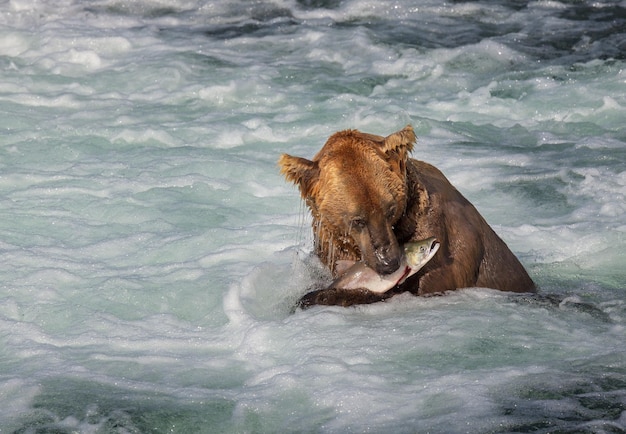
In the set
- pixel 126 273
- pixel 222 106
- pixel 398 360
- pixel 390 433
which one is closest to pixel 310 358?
pixel 398 360

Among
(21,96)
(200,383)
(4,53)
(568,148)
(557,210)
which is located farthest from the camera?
(4,53)

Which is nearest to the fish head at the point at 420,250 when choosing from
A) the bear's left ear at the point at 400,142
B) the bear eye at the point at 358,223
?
the bear eye at the point at 358,223

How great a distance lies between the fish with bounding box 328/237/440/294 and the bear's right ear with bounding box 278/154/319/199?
45 cm

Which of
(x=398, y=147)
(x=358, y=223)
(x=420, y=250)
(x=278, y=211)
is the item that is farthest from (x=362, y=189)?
(x=278, y=211)

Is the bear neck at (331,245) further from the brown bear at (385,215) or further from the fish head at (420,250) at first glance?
the fish head at (420,250)

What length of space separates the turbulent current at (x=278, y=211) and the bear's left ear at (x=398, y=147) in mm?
815

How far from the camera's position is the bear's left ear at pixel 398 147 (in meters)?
5.58

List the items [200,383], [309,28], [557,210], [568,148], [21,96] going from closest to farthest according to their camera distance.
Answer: [200,383] → [557,210] → [568,148] → [21,96] → [309,28]

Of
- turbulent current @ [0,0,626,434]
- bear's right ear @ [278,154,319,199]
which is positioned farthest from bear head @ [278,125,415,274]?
turbulent current @ [0,0,626,434]

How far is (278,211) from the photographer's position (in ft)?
28.6

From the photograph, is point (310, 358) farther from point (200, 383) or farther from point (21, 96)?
point (21, 96)

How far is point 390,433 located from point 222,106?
23.9 feet

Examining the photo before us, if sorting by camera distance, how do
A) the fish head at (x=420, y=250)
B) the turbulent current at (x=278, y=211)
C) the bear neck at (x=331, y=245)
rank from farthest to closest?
the bear neck at (x=331, y=245), the fish head at (x=420, y=250), the turbulent current at (x=278, y=211)

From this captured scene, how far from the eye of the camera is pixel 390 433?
15.6 feet
